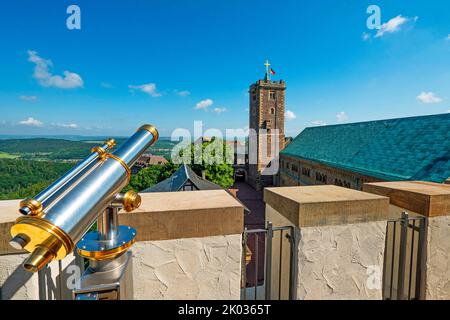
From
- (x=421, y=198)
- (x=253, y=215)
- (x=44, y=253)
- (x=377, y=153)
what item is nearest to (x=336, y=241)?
(x=421, y=198)

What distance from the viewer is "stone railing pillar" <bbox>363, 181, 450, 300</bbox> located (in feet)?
7.84

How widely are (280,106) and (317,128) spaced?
308 inches

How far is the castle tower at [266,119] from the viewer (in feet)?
131

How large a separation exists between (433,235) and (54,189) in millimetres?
3320

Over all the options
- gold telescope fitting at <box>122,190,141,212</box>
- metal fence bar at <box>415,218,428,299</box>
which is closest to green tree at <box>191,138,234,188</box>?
metal fence bar at <box>415,218,428,299</box>

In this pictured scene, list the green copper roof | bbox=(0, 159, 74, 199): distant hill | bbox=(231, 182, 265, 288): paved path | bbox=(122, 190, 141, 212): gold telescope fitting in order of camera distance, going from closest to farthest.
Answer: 1. bbox=(122, 190, 141, 212): gold telescope fitting
2. the green copper roof
3. bbox=(231, 182, 265, 288): paved path
4. bbox=(0, 159, 74, 199): distant hill

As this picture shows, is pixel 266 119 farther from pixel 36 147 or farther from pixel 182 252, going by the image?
pixel 36 147

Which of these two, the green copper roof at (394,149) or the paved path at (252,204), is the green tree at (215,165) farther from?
the green copper roof at (394,149)

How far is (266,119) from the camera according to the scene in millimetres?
40156

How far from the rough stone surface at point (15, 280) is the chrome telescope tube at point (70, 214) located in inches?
37.9

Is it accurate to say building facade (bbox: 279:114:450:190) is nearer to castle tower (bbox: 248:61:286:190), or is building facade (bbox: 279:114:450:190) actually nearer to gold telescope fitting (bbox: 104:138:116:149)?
castle tower (bbox: 248:61:286:190)

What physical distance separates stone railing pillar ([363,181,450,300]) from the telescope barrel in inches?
118

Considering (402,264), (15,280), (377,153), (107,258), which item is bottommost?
(402,264)
